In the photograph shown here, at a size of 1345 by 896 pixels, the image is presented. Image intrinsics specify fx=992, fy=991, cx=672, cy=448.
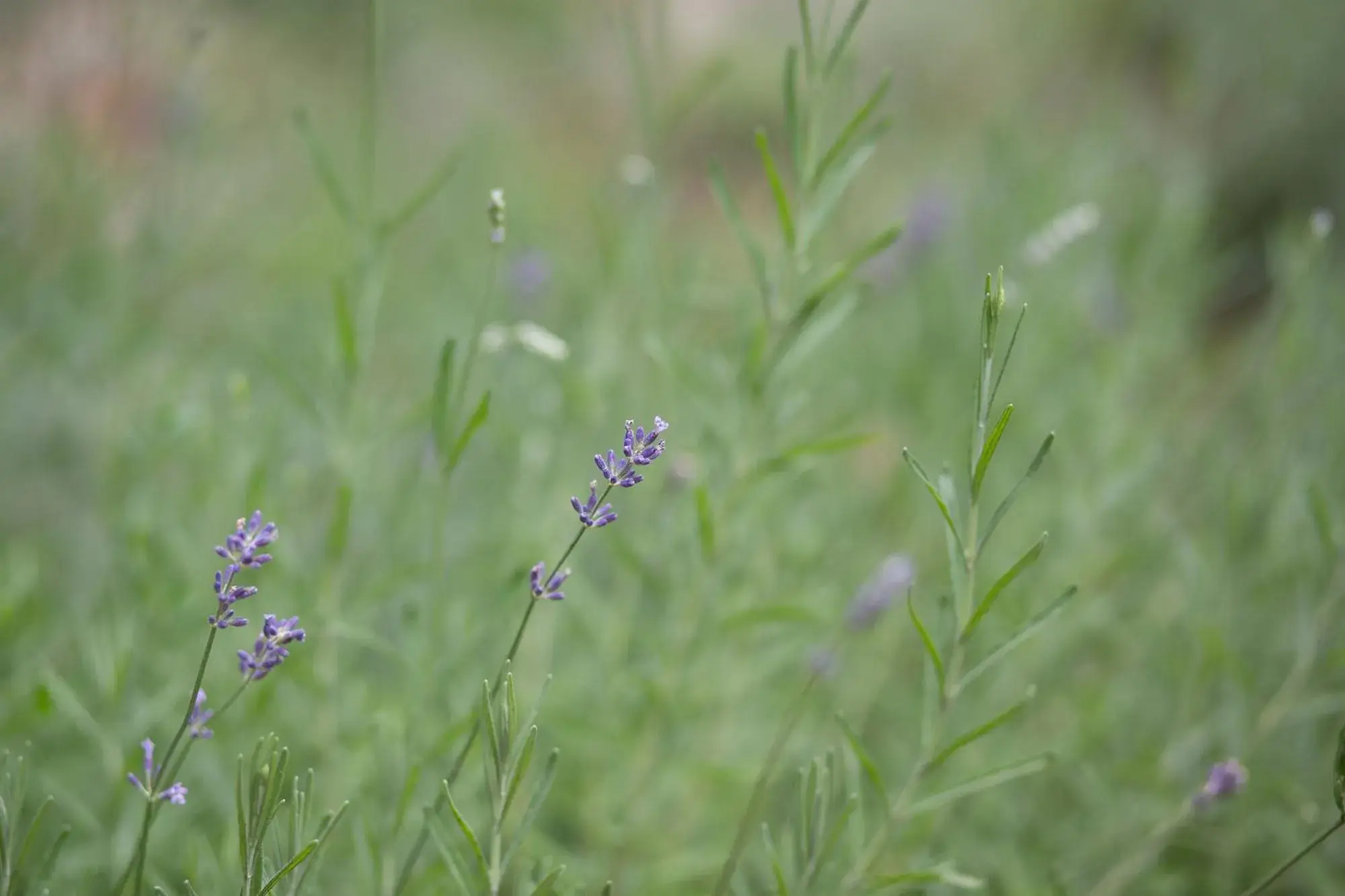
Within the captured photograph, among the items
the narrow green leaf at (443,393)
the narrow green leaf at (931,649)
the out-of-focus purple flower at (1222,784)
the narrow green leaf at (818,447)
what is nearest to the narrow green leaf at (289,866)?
the narrow green leaf at (443,393)

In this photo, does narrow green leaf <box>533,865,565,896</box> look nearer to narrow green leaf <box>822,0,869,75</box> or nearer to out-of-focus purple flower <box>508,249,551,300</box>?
narrow green leaf <box>822,0,869,75</box>

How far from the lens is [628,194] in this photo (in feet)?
5.81

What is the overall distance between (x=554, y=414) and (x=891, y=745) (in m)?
0.77

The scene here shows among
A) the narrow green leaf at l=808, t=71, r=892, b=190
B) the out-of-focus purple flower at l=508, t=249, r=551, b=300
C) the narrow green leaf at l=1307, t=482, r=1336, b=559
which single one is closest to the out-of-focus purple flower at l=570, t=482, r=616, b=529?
the narrow green leaf at l=808, t=71, r=892, b=190

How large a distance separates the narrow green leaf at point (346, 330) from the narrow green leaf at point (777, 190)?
1.51 feet

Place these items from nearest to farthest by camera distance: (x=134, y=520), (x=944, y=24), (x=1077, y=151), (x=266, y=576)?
1. (x=134, y=520)
2. (x=266, y=576)
3. (x=1077, y=151)
4. (x=944, y=24)

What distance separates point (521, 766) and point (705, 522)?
0.39 metres

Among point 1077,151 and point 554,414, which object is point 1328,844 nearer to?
point 554,414

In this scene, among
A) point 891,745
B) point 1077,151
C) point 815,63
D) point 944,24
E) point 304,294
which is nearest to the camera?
point 815,63

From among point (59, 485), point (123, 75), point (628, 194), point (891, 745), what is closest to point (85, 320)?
A: point (59, 485)

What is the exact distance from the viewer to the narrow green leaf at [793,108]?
95 centimetres

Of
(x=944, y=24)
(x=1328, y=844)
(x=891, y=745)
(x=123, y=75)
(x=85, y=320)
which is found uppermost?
(x=944, y=24)

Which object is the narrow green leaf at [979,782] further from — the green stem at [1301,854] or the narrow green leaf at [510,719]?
the narrow green leaf at [510,719]

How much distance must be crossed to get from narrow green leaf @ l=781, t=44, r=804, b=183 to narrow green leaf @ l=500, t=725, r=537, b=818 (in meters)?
0.60
